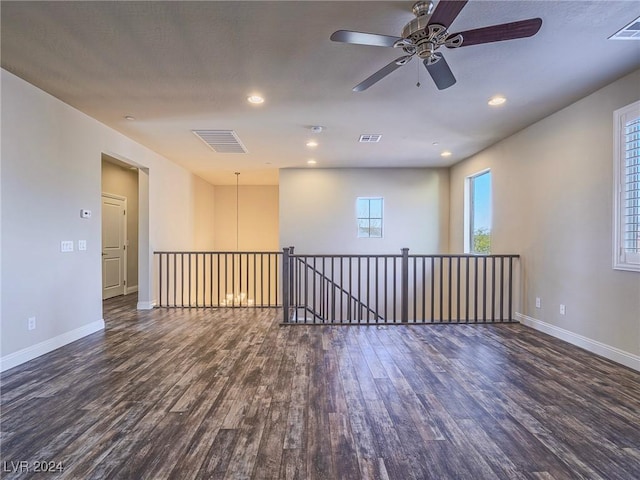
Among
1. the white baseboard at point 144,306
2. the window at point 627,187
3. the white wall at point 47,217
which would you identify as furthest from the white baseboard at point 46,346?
the window at point 627,187

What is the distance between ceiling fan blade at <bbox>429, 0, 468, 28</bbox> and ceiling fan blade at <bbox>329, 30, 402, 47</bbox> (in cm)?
24

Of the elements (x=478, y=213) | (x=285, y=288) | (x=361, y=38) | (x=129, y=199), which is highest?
(x=361, y=38)

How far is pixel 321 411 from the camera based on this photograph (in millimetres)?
2180

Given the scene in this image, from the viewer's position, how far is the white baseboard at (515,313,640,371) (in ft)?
9.65

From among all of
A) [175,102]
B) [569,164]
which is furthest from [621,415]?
[175,102]

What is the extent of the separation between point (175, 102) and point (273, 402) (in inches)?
126

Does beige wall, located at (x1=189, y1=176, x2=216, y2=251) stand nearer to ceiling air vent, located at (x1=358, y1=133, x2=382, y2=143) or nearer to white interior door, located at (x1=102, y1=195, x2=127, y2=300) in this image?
white interior door, located at (x1=102, y1=195, x2=127, y2=300)

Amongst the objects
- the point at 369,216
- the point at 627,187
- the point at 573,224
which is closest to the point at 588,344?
the point at 573,224

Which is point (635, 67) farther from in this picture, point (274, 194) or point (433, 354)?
point (274, 194)

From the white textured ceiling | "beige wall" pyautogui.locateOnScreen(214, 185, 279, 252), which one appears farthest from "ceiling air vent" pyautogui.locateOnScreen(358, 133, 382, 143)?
"beige wall" pyautogui.locateOnScreen(214, 185, 279, 252)

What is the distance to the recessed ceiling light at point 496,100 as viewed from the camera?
11.1 feet

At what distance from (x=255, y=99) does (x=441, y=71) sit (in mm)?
1921

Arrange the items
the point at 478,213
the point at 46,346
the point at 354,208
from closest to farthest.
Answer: the point at 46,346 → the point at 478,213 → the point at 354,208

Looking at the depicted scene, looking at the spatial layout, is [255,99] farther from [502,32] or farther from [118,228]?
[118,228]
